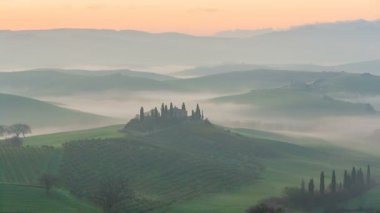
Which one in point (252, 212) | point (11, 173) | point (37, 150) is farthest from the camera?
→ point (37, 150)

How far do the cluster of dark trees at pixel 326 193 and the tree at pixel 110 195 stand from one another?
117ft

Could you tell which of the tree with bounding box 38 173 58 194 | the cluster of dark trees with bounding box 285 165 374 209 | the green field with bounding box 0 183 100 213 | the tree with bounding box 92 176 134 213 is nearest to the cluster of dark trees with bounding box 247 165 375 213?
the cluster of dark trees with bounding box 285 165 374 209

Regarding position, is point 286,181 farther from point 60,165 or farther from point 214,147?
point 60,165

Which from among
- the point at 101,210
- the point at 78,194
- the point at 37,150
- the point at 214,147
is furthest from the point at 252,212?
the point at 214,147

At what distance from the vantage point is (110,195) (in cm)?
11106

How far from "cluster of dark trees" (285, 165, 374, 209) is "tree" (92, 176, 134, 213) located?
117 feet

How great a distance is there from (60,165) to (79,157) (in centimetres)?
866

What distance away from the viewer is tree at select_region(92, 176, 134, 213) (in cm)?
11091

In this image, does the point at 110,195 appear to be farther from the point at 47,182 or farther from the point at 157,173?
the point at 157,173

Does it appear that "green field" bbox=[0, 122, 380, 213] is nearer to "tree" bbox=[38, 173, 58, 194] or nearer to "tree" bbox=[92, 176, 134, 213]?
"tree" bbox=[38, 173, 58, 194]

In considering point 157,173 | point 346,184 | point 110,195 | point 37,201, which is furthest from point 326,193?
point 37,201

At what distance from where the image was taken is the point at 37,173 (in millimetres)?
141875

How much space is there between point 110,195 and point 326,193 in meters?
54.4

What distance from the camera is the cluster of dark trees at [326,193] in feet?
444
